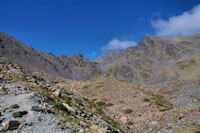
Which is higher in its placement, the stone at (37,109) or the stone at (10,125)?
the stone at (37,109)

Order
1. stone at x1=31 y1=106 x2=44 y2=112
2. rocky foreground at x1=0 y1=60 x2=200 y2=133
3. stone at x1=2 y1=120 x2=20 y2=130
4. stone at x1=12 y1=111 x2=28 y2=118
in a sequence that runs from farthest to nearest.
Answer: stone at x1=31 y1=106 x2=44 y2=112 < stone at x1=12 y1=111 x2=28 y2=118 < rocky foreground at x1=0 y1=60 x2=200 y2=133 < stone at x1=2 y1=120 x2=20 y2=130

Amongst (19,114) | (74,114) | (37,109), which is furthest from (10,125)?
(74,114)

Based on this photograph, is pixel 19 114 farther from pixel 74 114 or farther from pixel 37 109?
pixel 74 114

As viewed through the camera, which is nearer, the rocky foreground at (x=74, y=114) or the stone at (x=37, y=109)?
the rocky foreground at (x=74, y=114)

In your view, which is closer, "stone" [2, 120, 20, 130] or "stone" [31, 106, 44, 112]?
"stone" [2, 120, 20, 130]

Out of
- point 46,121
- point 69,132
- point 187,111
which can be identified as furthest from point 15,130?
point 187,111

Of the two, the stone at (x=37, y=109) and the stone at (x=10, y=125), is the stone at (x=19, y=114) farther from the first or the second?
the stone at (x=10, y=125)

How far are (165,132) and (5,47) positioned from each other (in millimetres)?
152185

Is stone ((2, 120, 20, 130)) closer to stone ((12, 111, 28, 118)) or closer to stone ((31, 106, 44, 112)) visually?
stone ((12, 111, 28, 118))

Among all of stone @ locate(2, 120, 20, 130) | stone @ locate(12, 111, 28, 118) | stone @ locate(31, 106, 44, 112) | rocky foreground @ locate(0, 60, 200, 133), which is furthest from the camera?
stone @ locate(31, 106, 44, 112)

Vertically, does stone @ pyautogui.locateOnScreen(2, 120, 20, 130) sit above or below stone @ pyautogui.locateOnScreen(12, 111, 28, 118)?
below

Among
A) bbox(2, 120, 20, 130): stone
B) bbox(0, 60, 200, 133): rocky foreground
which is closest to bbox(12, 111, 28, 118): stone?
bbox(0, 60, 200, 133): rocky foreground

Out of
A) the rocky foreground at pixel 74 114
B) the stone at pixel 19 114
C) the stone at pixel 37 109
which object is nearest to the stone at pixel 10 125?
the rocky foreground at pixel 74 114

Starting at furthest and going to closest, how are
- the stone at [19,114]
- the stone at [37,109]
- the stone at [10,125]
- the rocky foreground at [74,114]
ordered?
the stone at [37,109]
the stone at [19,114]
the rocky foreground at [74,114]
the stone at [10,125]
